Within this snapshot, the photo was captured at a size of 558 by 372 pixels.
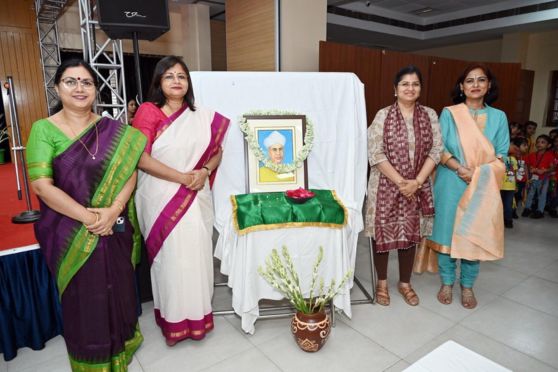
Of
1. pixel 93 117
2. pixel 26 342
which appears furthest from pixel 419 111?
pixel 26 342

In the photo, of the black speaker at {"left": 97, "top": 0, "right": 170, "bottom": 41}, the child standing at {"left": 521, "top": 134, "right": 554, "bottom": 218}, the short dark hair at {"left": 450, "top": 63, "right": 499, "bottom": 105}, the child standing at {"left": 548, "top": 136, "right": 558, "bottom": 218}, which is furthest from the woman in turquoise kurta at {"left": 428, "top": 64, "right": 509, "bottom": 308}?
the child standing at {"left": 548, "top": 136, "right": 558, "bottom": 218}

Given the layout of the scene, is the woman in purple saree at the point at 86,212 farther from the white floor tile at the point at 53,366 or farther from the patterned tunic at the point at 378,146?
the patterned tunic at the point at 378,146

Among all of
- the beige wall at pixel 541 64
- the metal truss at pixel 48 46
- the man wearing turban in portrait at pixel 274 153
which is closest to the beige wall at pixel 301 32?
the man wearing turban in portrait at pixel 274 153

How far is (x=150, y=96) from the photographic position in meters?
1.95

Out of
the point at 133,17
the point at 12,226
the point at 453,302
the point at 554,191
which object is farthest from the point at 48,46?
the point at 554,191

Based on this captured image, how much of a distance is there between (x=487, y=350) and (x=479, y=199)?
84 cm

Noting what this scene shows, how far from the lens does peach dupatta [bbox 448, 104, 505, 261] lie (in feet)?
7.57

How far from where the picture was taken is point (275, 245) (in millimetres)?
2082

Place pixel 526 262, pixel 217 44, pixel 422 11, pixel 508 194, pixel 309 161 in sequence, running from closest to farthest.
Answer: pixel 309 161 → pixel 526 262 → pixel 508 194 → pixel 422 11 → pixel 217 44

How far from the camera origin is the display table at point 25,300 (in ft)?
6.31

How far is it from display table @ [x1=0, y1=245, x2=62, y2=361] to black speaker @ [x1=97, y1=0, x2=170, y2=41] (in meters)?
1.62

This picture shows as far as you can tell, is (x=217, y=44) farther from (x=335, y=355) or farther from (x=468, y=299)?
(x=335, y=355)

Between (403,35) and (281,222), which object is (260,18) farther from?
(403,35)

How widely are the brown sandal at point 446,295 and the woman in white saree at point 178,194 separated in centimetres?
150
